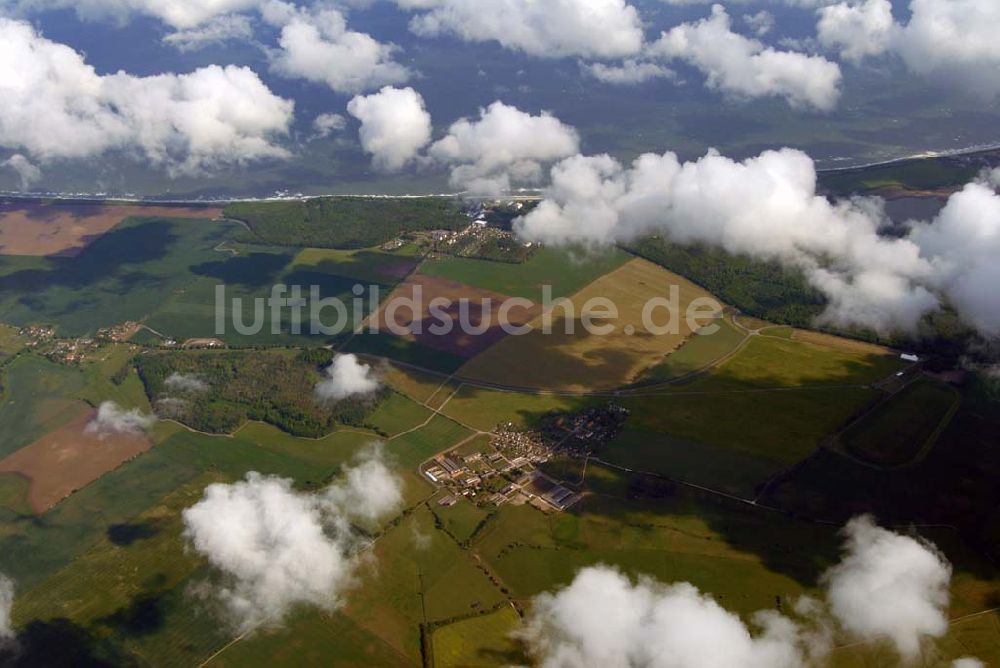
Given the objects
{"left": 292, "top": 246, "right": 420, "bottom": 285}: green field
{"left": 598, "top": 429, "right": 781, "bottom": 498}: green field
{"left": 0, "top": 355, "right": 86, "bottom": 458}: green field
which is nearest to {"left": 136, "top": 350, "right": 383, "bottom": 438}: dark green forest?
{"left": 0, "top": 355, "right": 86, "bottom": 458}: green field

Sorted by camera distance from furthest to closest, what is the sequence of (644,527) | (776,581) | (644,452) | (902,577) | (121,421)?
(121,421) → (644,452) → (644,527) → (776,581) → (902,577)

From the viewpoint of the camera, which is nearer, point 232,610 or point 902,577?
point 902,577

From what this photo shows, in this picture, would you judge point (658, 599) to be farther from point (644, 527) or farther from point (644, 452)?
point (644, 452)

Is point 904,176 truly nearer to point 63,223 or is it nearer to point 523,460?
point 523,460

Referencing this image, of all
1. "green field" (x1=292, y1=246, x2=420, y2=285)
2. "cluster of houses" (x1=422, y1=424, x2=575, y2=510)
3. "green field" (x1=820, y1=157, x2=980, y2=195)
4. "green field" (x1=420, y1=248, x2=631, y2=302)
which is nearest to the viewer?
"cluster of houses" (x1=422, y1=424, x2=575, y2=510)

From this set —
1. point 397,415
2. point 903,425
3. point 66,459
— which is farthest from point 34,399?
point 903,425

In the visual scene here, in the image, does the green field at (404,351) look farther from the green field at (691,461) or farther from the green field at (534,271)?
the green field at (691,461)

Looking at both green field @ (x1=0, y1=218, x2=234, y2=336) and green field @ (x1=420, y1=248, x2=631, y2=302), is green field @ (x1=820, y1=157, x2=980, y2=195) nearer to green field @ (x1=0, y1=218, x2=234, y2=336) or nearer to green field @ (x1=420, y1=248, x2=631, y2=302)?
green field @ (x1=420, y1=248, x2=631, y2=302)

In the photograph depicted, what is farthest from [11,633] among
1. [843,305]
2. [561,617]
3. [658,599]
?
[843,305]
